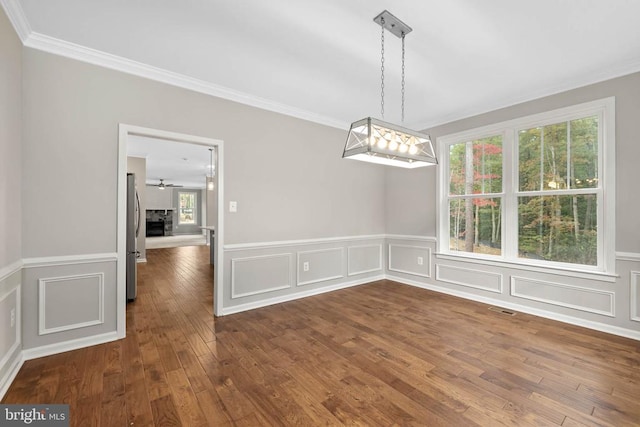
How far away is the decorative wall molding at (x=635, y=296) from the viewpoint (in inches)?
112

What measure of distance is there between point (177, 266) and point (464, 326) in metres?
5.91

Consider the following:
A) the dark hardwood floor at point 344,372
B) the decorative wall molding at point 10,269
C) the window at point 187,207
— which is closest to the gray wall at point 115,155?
the decorative wall molding at point 10,269

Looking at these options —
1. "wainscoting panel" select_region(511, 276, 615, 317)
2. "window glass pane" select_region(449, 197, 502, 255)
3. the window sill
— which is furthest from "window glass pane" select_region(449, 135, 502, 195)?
"wainscoting panel" select_region(511, 276, 615, 317)

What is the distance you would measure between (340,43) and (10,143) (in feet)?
8.76

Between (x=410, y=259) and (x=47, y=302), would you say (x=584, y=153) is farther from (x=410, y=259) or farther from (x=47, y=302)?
(x=47, y=302)

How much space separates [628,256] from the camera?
9.46 feet

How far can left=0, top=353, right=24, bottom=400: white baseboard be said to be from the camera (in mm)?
1943

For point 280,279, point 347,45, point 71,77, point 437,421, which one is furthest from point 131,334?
point 347,45

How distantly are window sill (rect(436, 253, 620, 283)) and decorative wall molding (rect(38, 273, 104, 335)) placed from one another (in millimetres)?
4306

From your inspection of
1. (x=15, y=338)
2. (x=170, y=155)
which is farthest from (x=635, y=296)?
(x=170, y=155)

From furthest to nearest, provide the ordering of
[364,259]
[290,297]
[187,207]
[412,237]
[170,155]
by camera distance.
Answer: [187,207], [170,155], [364,259], [412,237], [290,297]

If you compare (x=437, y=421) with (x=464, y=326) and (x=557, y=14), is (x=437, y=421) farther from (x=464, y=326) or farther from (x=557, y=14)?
(x=557, y=14)

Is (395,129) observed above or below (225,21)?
below

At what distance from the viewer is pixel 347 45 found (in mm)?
2533
